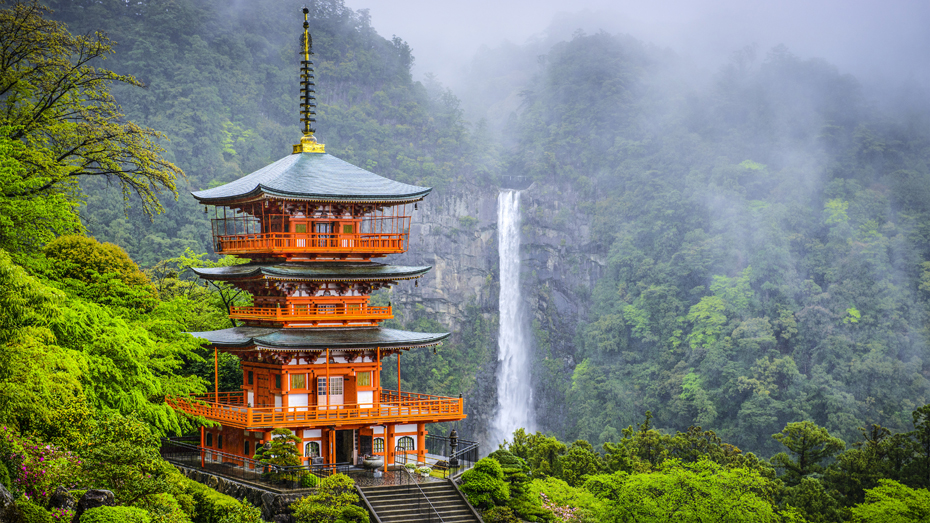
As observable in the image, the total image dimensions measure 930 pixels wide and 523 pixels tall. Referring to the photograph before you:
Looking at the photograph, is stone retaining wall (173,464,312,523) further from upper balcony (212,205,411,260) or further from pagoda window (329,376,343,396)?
upper balcony (212,205,411,260)

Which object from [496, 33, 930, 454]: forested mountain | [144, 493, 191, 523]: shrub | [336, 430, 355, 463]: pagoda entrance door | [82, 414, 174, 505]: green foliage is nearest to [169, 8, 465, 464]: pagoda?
[336, 430, 355, 463]: pagoda entrance door

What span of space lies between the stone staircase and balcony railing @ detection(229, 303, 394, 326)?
5919mm

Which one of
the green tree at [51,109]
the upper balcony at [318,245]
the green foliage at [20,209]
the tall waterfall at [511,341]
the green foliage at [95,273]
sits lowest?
the tall waterfall at [511,341]

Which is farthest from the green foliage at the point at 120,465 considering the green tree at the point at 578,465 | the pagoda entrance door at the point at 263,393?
the green tree at the point at 578,465

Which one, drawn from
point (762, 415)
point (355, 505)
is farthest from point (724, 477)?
point (762, 415)

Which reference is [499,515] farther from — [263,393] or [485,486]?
[263,393]

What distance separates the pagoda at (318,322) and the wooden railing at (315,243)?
4 cm

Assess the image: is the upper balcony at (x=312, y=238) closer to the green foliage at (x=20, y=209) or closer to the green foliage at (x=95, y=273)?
the green foliage at (x=95, y=273)

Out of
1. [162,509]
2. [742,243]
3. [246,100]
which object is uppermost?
[246,100]

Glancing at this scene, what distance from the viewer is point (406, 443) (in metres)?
27.3

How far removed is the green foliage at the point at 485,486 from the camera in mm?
23500

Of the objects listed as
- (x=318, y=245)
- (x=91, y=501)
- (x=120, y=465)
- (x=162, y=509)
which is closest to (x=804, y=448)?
(x=318, y=245)

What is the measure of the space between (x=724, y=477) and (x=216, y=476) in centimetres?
1624

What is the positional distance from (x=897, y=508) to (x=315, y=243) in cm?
2137
